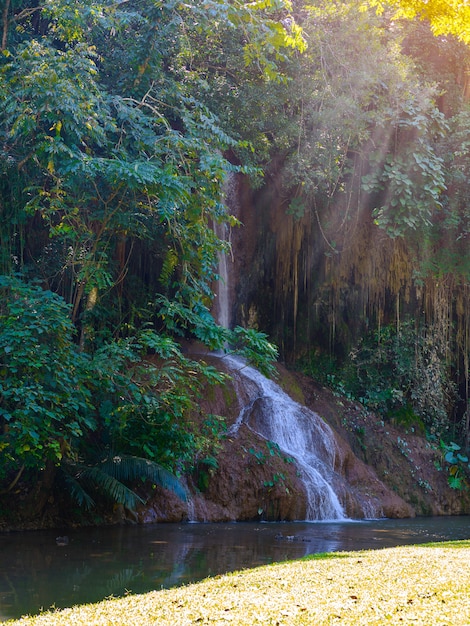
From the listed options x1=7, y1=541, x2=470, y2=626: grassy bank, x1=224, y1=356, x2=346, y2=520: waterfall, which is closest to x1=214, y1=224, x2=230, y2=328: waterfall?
x1=224, y1=356, x2=346, y2=520: waterfall

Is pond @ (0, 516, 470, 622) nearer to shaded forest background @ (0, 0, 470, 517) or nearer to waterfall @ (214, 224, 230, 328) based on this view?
shaded forest background @ (0, 0, 470, 517)

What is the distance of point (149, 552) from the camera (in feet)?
29.2

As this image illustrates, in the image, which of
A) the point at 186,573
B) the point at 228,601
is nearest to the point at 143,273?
the point at 186,573

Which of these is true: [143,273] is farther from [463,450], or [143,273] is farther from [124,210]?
[463,450]

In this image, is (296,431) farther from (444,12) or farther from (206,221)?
(444,12)

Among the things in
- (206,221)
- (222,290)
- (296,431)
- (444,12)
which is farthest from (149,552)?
(222,290)

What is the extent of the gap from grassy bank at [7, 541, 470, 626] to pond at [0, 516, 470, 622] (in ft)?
2.69

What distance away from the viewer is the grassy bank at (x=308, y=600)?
14.9 ft

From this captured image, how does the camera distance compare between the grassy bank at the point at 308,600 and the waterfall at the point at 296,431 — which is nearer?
the grassy bank at the point at 308,600

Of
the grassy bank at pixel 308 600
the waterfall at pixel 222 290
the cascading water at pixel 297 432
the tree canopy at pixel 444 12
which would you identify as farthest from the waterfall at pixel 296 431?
the grassy bank at pixel 308 600

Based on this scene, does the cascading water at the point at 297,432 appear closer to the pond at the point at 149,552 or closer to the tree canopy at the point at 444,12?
the pond at the point at 149,552

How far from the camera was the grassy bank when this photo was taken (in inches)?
179

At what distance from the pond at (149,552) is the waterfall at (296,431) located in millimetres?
990

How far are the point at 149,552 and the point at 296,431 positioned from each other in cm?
704
